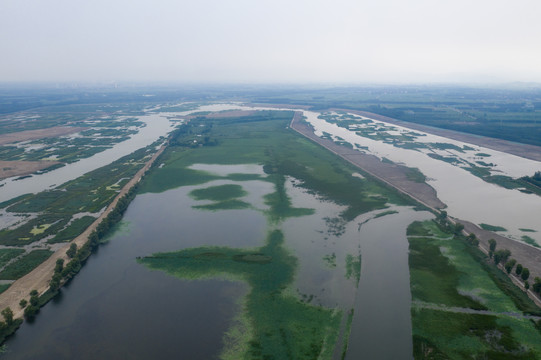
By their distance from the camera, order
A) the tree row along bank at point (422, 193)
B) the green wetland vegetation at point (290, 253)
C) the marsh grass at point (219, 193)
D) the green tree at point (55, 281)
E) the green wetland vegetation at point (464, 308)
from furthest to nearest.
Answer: the marsh grass at point (219, 193), the tree row along bank at point (422, 193), the green tree at point (55, 281), the green wetland vegetation at point (290, 253), the green wetland vegetation at point (464, 308)

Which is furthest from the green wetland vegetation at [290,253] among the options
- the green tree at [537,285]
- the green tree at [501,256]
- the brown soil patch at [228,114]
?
the brown soil patch at [228,114]

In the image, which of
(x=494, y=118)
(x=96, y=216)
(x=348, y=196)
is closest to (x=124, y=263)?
(x=96, y=216)

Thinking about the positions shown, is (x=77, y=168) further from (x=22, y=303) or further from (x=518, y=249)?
(x=518, y=249)

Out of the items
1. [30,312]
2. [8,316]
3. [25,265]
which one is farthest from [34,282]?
[8,316]

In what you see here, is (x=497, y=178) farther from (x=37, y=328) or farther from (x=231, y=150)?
(x=37, y=328)

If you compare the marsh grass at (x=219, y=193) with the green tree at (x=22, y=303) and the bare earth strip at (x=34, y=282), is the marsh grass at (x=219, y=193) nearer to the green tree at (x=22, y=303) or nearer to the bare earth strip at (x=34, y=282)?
the bare earth strip at (x=34, y=282)

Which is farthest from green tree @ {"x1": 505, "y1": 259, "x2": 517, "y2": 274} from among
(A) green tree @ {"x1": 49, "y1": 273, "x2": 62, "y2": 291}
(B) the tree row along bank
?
(A) green tree @ {"x1": 49, "y1": 273, "x2": 62, "y2": 291}
